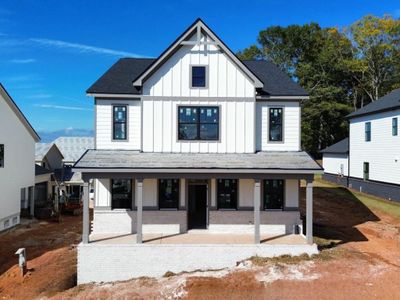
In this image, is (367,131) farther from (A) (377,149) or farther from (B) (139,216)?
(B) (139,216)

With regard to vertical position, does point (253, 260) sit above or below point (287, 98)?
below

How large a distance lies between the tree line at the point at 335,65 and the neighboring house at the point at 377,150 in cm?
Result: 1956

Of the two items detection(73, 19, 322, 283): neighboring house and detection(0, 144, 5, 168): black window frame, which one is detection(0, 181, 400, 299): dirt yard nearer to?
detection(73, 19, 322, 283): neighboring house

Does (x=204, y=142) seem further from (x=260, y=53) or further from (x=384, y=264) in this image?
(x=260, y=53)

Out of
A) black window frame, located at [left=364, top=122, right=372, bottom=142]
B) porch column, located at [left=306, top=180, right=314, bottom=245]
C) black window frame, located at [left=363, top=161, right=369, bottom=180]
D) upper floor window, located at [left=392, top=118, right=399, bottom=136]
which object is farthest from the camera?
black window frame, located at [left=363, top=161, right=369, bottom=180]

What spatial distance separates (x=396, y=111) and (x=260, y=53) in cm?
3748

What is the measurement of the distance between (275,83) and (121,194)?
32.5ft

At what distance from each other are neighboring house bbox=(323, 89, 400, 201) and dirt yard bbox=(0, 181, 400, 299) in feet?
30.2

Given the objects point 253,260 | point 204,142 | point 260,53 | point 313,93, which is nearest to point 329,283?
point 253,260

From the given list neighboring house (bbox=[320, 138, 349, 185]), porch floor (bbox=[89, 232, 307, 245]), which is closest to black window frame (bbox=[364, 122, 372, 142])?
neighboring house (bbox=[320, 138, 349, 185])

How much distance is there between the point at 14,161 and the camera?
75.7ft

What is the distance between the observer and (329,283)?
11945 millimetres

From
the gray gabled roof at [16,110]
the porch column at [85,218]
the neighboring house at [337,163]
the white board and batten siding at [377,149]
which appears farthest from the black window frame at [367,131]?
the gray gabled roof at [16,110]

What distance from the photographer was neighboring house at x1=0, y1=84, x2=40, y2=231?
2173 cm
